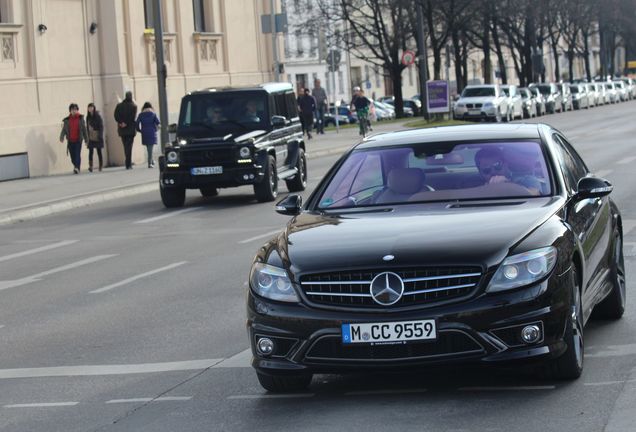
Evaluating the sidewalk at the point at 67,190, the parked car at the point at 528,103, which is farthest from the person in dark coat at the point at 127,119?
the parked car at the point at 528,103

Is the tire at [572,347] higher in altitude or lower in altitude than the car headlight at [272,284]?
lower

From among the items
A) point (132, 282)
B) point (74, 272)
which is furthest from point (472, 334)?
point (74, 272)

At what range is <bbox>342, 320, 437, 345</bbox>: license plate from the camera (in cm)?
709

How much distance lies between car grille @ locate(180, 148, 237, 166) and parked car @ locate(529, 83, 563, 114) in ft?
177

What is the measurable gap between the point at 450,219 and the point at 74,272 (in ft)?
27.3

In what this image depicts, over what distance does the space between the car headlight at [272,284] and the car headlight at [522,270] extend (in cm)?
103

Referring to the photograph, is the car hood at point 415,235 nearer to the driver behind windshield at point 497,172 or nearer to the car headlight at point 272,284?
the car headlight at point 272,284

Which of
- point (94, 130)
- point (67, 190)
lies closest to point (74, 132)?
point (94, 130)

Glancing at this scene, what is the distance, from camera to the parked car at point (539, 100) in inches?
2884

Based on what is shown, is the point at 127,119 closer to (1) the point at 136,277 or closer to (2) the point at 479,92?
(1) the point at 136,277

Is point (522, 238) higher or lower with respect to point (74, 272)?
higher

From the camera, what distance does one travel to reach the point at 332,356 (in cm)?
727

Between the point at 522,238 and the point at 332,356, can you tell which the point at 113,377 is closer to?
the point at 332,356

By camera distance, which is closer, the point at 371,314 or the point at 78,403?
the point at 371,314
